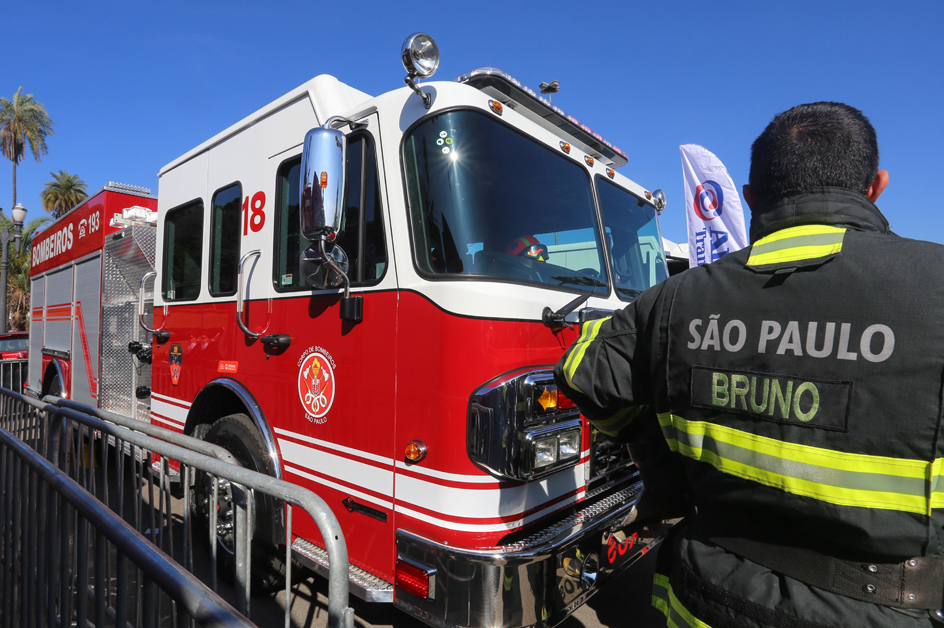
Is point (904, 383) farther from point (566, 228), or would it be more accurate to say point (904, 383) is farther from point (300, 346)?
point (300, 346)

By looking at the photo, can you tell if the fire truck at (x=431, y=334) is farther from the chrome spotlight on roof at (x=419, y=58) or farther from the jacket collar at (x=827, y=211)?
the jacket collar at (x=827, y=211)

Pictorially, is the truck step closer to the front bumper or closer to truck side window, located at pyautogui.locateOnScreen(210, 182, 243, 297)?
the front bumper

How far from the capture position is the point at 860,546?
1109 millimetres

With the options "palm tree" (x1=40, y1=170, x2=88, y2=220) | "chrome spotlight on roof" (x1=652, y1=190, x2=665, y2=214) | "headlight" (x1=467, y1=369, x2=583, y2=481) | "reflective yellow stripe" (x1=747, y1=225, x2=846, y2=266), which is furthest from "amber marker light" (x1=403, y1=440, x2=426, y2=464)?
Result: "palm tree" (x1=40, y1=170, x2=88, y2=220)

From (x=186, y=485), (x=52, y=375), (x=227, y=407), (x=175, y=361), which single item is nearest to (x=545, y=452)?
(x=186, y=485)

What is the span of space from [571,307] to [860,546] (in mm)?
1538

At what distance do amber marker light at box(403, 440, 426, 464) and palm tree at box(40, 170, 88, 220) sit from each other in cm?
4502

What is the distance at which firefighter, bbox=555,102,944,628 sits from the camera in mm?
1089

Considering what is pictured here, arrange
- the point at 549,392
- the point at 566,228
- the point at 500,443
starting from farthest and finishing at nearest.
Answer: the point at 566,228
the point at 549,392
the point at 500,443

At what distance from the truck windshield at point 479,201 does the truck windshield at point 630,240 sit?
0.66 meters

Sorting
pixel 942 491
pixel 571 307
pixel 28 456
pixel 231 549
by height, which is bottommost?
pixel 231 549

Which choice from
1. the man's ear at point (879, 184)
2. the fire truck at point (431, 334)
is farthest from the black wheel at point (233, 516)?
the man's ear at point (879, 184)

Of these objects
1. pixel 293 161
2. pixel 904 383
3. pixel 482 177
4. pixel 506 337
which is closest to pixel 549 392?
pixel 506 337

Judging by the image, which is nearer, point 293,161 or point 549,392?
point 549,392
